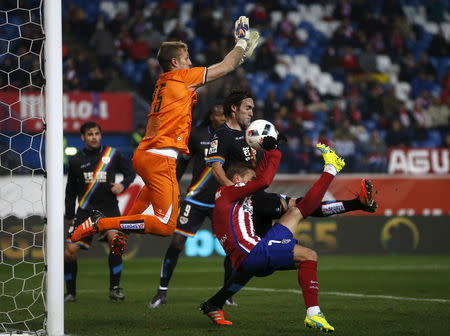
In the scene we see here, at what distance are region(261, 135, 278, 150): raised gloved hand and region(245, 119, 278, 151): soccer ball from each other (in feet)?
0.70

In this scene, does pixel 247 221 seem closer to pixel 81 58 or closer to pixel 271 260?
pixel 271 260

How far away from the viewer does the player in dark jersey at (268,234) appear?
20.3ft

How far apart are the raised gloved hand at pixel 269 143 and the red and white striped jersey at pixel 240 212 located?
0.04 m

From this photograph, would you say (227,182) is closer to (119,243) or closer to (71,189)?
(119,243)

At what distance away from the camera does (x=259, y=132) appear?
6.78m

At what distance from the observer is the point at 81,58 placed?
18.2 metres

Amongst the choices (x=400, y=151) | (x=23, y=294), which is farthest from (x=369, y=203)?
(x=400, y=151)

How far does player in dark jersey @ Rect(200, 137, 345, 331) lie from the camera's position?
244 inches

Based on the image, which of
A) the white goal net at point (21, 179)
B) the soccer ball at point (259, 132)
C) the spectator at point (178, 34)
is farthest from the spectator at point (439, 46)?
the soccer ball at point (259, 132)

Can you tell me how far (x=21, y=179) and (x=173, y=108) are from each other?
5.15 metres

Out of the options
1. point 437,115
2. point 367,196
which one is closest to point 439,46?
point 437,115

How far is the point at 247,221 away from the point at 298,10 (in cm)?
1689

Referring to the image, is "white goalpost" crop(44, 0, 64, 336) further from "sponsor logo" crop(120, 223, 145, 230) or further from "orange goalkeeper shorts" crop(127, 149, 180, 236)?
"orange goalkeeper shorts" crop(127, 149, 180, 236)

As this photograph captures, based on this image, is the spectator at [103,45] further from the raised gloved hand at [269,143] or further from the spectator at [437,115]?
the raised gloved hand at [269,143]
